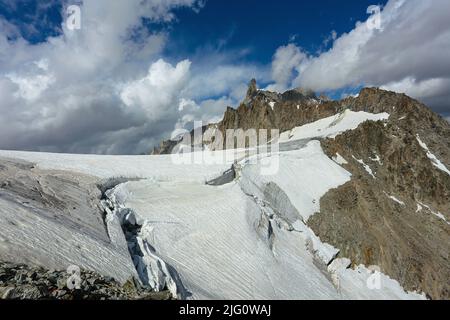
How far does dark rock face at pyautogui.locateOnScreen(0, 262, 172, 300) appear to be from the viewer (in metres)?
8.25

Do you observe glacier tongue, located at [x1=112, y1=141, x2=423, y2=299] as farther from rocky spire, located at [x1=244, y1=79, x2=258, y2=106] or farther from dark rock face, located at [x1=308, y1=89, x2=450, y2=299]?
rocky spire, located at [x1=244, y1=79, x2=258, y2=106]

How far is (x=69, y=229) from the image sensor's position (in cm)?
1289

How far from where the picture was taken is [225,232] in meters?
21.1

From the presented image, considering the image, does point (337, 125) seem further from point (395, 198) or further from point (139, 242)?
point (139, 242)

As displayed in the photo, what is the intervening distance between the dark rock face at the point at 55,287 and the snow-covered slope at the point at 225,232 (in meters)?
1.53

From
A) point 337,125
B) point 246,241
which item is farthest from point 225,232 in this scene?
point 337,125

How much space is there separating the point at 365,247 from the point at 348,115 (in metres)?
37.9

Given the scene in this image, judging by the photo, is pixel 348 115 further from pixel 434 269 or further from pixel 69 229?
pixel 69 229

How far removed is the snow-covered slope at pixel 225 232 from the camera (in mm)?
17188

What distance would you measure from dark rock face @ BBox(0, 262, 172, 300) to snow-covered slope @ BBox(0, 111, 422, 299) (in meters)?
1.53

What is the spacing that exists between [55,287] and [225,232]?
41.9 feet

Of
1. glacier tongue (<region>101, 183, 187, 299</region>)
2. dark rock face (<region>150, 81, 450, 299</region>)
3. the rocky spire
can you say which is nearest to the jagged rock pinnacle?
the rocky spire
